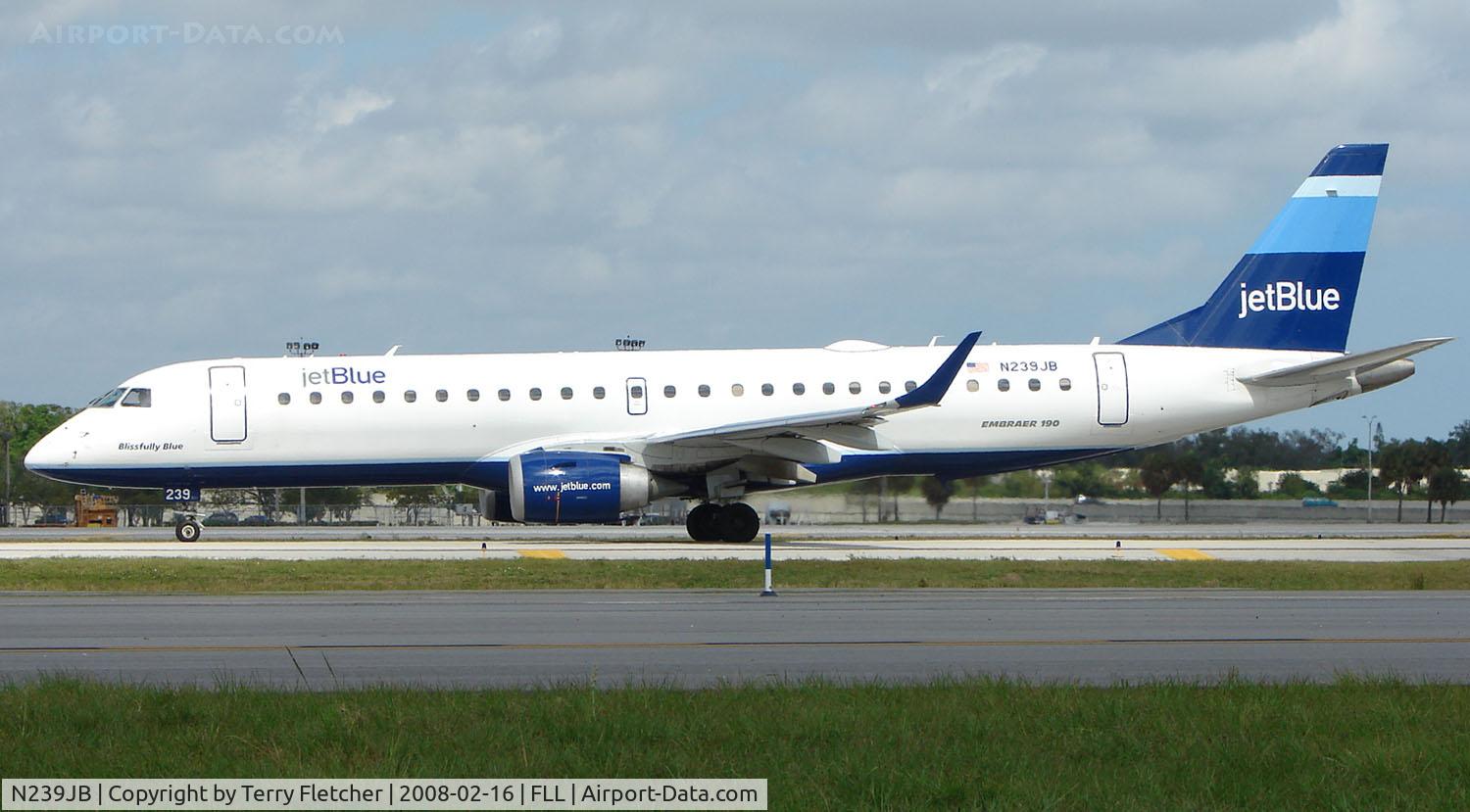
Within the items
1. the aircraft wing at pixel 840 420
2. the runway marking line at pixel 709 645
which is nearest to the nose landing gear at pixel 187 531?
the aircraft wing at pixel 840 420

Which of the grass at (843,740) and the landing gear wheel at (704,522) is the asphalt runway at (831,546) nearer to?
the landing gear wheel at (704,522)

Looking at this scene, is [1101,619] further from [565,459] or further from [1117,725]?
[565,459]

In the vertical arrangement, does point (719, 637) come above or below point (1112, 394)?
below

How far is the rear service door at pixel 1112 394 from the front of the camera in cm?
2877

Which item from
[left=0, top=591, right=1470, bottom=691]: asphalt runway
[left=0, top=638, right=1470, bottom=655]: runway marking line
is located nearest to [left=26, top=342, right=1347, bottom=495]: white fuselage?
[left=0, top=591, right=1470, bottom=691]: asphalt runway

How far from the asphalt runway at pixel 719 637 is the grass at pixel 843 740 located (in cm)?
112

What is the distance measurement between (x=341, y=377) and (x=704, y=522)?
273 inches

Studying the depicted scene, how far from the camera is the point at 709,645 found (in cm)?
1250

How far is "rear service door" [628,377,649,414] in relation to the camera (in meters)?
27.8

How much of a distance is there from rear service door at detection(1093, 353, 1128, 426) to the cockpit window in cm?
1752

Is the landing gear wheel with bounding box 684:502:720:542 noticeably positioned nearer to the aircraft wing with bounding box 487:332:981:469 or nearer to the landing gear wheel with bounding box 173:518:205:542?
the aircraft wing with bounding box 487:332:981:469

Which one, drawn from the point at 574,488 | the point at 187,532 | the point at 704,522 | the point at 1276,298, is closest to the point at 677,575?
the point at 574,488

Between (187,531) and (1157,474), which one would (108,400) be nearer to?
(187,531)

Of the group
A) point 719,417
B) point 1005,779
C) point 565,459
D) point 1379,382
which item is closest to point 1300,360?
point 1379,382
